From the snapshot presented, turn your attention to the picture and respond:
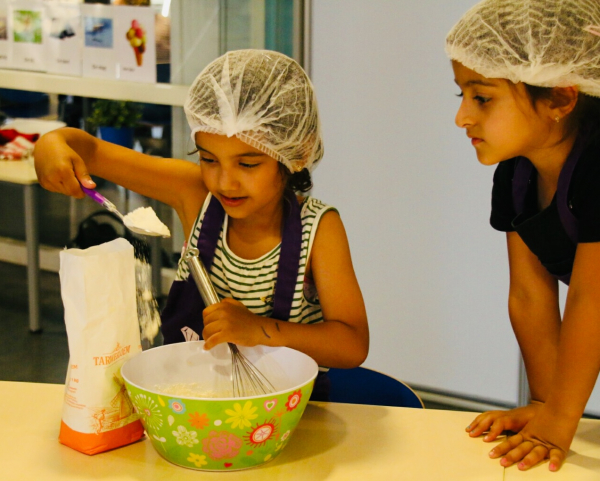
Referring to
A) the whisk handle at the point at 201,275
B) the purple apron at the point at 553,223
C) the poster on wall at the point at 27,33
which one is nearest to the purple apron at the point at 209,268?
the whisk handle at the point at 201,275

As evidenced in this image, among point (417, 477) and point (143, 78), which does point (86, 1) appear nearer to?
point (143, 78)

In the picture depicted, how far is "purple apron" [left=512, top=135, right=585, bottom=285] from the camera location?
3.09ft

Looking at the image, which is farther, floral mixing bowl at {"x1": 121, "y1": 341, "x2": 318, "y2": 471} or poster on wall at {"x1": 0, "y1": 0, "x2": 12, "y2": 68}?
poster on wall at {"x1": 0, "y1": 0, "x2": 12, "y2": 68}

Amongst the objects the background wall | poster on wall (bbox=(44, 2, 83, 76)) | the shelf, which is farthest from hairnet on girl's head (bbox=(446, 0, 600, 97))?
poster on wall (bbox=(44, 2, 83, 76))

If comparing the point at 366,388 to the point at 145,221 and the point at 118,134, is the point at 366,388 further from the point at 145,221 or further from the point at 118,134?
the point at 118,134

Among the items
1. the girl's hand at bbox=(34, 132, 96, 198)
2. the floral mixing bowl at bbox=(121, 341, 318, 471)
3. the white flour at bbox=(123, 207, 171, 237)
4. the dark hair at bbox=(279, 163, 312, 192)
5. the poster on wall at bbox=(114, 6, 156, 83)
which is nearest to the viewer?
the floral mixing bowl at bbox=(121, 341, 318, 471)

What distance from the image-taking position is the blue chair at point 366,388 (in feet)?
3.84

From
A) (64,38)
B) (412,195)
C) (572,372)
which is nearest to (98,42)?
(64,38)

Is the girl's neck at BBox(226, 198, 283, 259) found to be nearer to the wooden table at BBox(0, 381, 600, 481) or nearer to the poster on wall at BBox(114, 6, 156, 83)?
the wooden table at BBox(0, 381, 600, 481)

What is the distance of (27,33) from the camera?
7.22ft

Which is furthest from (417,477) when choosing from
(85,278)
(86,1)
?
(86,1)

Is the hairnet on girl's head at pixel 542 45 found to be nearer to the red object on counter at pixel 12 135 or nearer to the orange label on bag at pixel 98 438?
the orange label on bag at pixel 98 438

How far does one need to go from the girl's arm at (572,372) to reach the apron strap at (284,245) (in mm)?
399

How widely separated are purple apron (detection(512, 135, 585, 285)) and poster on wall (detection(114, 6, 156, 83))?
1534 millimetres
